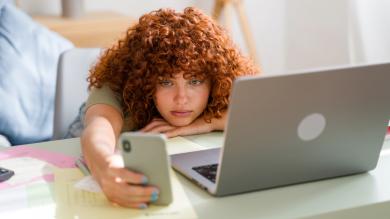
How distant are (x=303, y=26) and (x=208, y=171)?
2466 millimetres

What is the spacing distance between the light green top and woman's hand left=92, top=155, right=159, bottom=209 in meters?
0.47

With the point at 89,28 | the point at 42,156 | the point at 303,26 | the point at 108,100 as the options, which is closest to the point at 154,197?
the point at 42,156

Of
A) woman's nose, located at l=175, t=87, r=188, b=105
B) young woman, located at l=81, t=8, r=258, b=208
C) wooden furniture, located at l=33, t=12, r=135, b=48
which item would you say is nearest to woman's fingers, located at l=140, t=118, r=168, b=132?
young woman, located at l=81, t=8, r=258, b=208

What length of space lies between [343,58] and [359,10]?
0.31 m

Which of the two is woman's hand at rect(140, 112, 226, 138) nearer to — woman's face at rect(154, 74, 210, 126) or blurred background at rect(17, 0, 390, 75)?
woman's face at rect(154, 74, 210, 126)

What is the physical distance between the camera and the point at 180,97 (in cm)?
164

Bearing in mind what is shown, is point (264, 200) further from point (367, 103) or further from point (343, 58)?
point (343, 58)

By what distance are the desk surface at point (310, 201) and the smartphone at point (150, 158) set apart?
71 millimetres

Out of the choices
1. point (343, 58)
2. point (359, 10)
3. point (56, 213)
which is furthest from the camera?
point (343, 58)

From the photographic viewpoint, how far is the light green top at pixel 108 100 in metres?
1.73

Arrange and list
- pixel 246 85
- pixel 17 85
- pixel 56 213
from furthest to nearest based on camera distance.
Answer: pixel 17 85 < pixel 56 213 < pixel 246 85

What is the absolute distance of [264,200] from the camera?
50.6 inches

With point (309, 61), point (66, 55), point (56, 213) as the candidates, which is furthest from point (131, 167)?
point (309, 61)

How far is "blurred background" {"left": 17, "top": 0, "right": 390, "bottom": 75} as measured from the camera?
3.13m
